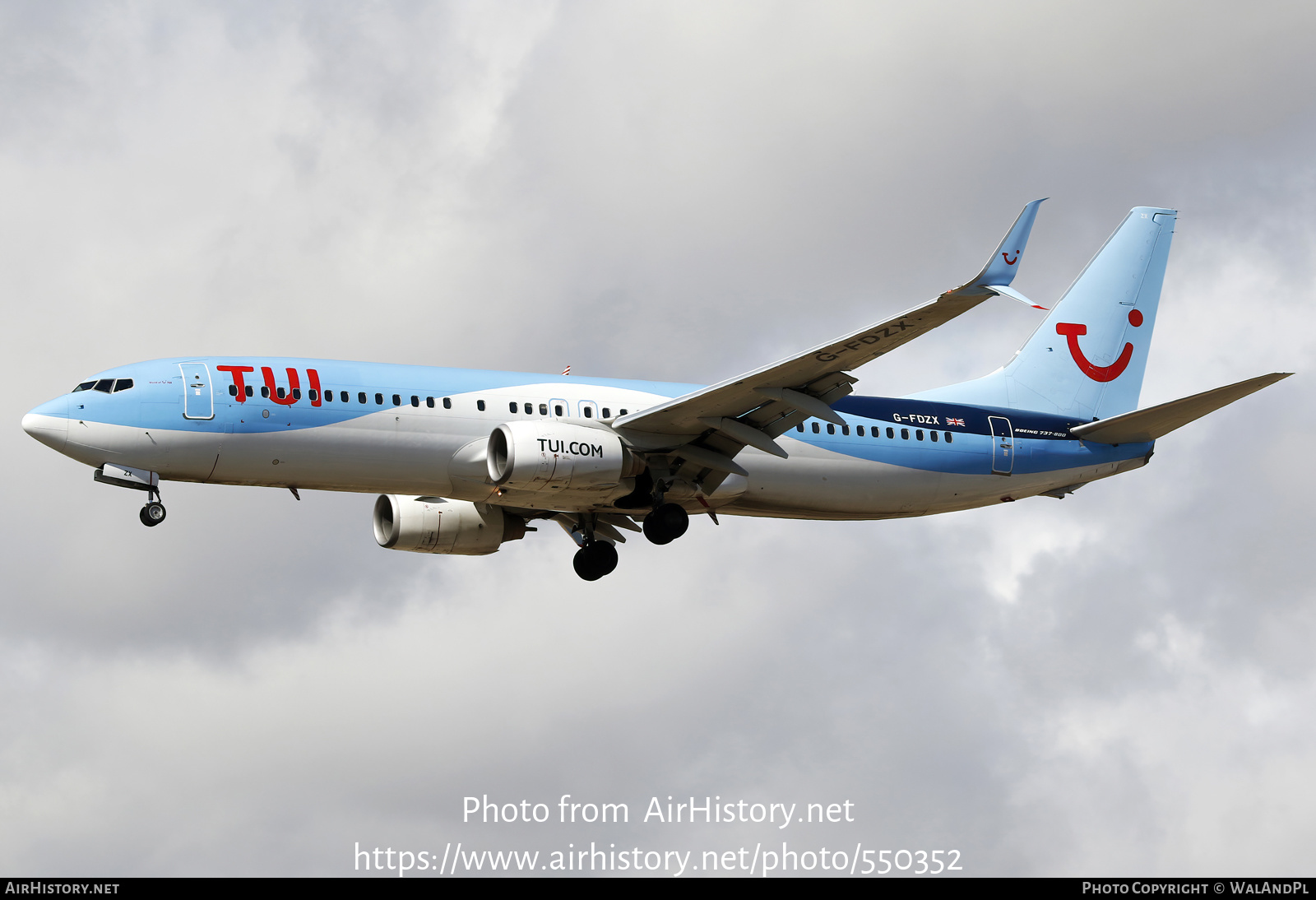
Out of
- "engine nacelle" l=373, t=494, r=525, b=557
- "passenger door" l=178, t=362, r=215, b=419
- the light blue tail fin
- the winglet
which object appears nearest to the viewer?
the winglet

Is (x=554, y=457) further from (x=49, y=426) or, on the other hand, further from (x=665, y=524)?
(x=49, y=426)

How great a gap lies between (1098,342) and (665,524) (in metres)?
17.0

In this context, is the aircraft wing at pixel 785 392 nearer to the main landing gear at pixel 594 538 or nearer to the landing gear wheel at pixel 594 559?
the main landing gear at pixel 594 538

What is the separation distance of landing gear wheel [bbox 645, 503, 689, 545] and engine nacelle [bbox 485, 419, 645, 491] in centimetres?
194

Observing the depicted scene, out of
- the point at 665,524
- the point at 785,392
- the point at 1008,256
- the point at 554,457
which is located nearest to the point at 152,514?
the point at 554,457

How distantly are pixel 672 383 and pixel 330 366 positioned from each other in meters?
9.11

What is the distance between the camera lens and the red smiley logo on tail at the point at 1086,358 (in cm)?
4900

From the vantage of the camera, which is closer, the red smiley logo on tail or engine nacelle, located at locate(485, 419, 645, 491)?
engine nacelle, located at locate(485, 419, 645, 491)

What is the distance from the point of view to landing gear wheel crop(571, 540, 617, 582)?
149 ft

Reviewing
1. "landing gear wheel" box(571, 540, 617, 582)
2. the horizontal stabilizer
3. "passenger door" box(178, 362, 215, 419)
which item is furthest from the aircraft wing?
"passenger door" box(178, 362, 215, 419)

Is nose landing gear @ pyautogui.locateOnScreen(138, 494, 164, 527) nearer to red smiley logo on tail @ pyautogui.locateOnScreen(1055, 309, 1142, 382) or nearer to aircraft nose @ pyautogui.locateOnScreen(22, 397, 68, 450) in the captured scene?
aircraft nose @ pyautogui.locateOnScreen(22, 397, 68, 450)

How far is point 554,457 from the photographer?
1494 inches

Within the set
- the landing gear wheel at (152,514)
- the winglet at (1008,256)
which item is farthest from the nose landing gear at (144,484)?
the winglet at (1008,256)

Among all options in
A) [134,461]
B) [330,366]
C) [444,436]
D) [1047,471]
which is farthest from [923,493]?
[134,461]
